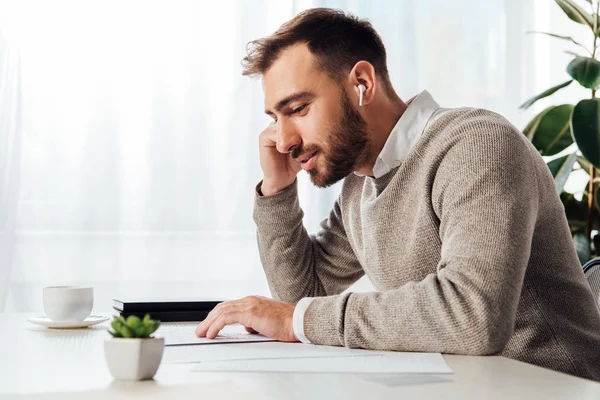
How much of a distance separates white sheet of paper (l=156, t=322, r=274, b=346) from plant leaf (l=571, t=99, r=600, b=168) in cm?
159

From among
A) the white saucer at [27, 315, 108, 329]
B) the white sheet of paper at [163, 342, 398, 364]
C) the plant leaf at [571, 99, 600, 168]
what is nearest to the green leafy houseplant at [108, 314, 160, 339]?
the white sheet of paper at [163, 342, 398, 364]

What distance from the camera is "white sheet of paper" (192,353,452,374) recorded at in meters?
0.86

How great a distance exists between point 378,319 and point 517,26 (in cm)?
260

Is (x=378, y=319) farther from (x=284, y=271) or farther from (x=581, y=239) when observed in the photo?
(x=581, y=239)

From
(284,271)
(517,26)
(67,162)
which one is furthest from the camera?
(517,26)

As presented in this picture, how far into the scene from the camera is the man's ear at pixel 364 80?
1.55 m

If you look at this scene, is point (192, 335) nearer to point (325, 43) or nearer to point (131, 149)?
point (325, 43)

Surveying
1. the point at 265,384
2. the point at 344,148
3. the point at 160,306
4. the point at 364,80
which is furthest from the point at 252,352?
the point at 364,80

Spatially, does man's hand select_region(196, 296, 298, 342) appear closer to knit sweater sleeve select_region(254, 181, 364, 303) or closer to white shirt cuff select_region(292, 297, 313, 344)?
white shirt cuff select_region(292, 297, 313, 344)

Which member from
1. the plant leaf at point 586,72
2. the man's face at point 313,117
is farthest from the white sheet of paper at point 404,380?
the plant leaf at point 586,72

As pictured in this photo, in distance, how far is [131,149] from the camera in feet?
9.29

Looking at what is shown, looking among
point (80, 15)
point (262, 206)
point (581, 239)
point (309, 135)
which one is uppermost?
point (80, 15)

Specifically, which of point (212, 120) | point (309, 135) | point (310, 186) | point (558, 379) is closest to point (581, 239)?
point (310, 186)

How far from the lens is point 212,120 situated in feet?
9.56
